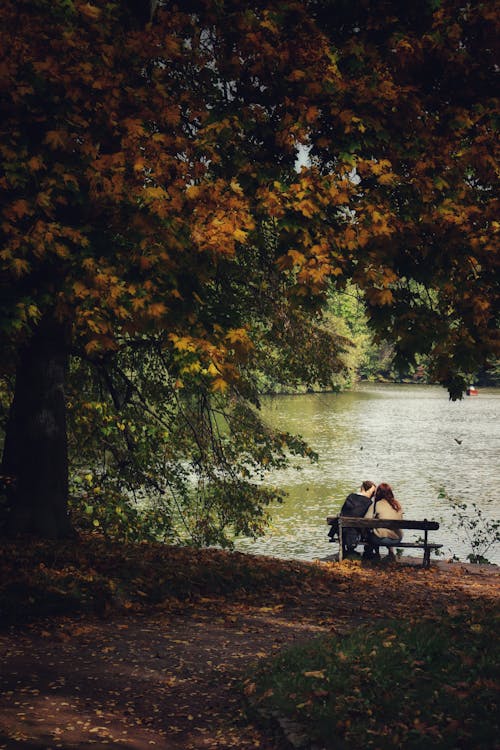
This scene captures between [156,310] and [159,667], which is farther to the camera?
[156,310]

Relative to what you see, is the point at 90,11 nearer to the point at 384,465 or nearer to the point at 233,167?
the point at 233,167

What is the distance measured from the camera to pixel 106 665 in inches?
275

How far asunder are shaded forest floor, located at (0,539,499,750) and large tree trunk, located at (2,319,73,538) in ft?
2.03

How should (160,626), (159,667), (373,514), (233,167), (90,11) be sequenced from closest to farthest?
(159,667) < (90,11) < (160,626) < (233,167) < (373,514)

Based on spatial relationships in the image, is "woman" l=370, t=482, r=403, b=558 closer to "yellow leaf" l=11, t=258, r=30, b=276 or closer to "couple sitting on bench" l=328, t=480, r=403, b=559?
"couple sitting on bench" l=328, t=480, r=403, b=559

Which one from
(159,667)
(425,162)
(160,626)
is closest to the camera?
(159,667)

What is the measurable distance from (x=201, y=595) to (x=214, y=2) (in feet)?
20.2

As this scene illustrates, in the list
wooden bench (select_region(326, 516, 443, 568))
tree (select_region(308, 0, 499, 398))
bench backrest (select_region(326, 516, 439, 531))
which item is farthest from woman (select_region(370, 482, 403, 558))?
tree (select_region(308, 0, 499, 398))

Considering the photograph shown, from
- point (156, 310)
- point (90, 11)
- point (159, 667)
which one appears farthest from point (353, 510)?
point (90, 11)

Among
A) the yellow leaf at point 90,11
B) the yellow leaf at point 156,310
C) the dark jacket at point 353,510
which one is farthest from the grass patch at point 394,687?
the dark jacket at point 353,510

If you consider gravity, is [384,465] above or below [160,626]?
below

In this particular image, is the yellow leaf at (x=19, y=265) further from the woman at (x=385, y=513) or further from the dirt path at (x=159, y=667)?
the woman at (x=385, y=513)

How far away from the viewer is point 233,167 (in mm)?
8508

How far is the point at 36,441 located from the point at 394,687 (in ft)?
19.1
